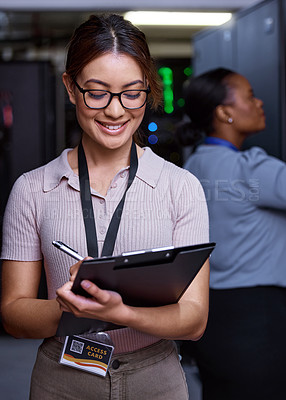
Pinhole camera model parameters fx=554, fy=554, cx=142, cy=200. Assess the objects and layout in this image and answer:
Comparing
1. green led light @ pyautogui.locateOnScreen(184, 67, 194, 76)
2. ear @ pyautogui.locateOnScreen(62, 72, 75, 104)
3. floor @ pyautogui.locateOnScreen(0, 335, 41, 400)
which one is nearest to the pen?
ear @ pyautogui.locateOnScreen(62, 72, 75, 104)

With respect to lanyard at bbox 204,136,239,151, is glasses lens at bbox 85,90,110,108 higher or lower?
higher

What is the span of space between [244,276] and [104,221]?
1101 mm

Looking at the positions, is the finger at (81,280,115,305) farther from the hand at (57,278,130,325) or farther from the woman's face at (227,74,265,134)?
the woman's face at (227,74,265,134)

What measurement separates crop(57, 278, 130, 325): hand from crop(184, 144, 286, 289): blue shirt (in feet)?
4.00

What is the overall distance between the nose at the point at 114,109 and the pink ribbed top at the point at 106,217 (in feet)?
0.50

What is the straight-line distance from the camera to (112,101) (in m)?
1.25

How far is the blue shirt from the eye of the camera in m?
2.20

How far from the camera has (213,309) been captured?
7.20ft

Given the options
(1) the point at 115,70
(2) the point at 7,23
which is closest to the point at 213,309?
(1) the point at 115,70

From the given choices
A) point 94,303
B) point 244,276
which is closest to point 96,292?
point 94,303

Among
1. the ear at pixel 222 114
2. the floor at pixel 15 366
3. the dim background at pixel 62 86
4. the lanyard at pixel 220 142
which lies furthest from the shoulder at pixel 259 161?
the floor at pixel 15 366

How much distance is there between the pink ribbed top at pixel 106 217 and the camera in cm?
127

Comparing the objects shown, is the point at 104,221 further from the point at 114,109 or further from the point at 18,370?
the point at 18,370

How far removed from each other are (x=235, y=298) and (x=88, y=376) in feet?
3.45
